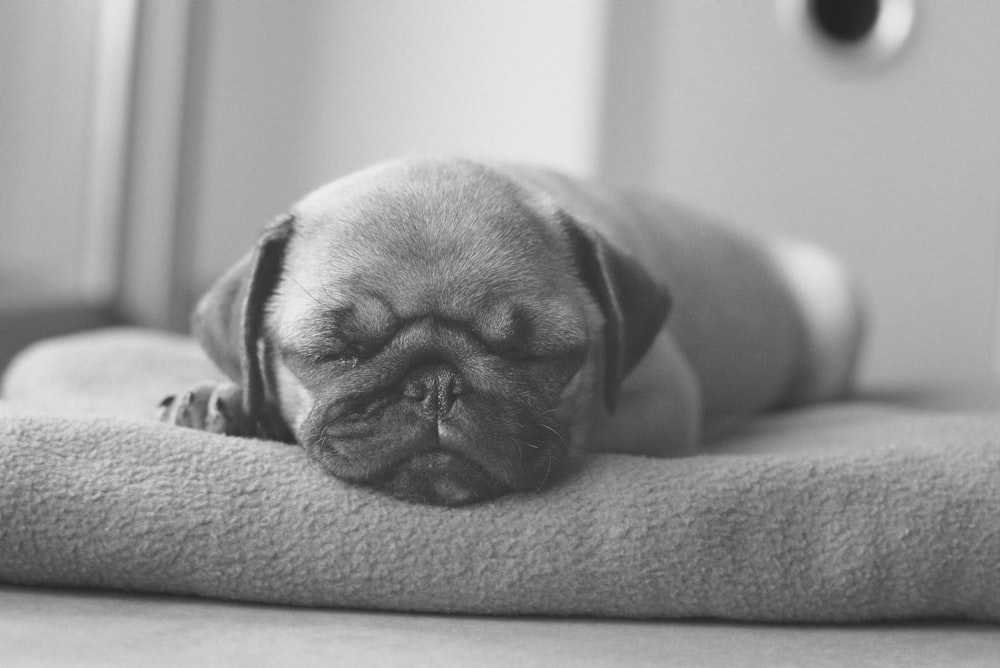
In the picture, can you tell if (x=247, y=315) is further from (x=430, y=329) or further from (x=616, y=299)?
(x=616, y=299)

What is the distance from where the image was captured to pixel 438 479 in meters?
2.09

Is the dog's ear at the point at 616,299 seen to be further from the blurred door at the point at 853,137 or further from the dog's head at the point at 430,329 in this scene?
the blurred door at the point at 853,137

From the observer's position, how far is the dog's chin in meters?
2.09

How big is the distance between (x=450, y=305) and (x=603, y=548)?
21.3 inches

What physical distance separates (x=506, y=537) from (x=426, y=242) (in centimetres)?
60

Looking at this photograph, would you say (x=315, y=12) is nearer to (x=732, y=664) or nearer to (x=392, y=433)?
(x=392, y=433)

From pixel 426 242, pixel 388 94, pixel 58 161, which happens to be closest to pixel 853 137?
pixel 388 94

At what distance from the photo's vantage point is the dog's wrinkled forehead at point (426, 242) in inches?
88.0

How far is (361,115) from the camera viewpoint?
655cm

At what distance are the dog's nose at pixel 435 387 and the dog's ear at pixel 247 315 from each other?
0.39m

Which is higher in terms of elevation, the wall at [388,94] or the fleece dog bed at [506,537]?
the wall at [388,94]

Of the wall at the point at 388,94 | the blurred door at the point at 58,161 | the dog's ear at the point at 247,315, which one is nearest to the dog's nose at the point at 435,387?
the dog's ear at the point at 247,315

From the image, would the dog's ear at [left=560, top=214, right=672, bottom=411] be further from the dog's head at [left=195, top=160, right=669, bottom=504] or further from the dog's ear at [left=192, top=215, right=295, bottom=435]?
the dog's ear at [left=192, top=215, right=295, bottom=435]

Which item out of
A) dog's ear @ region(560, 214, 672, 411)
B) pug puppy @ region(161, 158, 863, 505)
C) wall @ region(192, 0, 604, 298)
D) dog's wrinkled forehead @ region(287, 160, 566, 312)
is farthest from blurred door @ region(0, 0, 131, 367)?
dog's ear @ region(560, 214, 672, 411)
